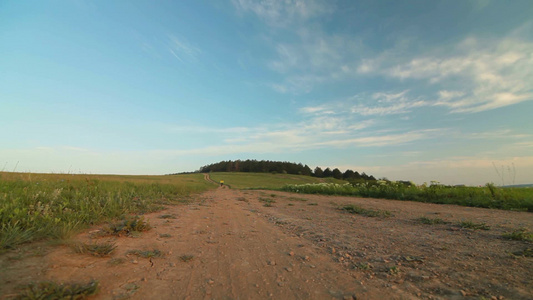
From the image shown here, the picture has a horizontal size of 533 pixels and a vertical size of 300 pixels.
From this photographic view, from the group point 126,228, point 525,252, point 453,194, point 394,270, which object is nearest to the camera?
point 394,270

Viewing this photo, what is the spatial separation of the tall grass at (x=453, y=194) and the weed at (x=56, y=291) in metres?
12.4

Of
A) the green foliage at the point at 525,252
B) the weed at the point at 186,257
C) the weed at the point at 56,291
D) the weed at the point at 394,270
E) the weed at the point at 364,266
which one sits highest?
the green foliage at the point at 525,252

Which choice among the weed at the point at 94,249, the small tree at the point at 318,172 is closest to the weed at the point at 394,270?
the weed at the point at 94,249

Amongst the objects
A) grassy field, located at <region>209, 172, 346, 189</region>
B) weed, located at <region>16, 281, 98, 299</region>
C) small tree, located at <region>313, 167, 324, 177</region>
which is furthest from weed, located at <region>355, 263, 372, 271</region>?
small tree, located at <region>313, 167, 324, 177</region>

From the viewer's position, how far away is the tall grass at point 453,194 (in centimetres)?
927

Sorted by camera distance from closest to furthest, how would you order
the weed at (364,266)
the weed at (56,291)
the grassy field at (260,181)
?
the weed at (56,291) → the weed at (364,266) → the grassy field at (260,181)

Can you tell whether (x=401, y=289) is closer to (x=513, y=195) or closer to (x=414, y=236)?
(x=414, y=236)

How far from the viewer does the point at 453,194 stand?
1186 cm

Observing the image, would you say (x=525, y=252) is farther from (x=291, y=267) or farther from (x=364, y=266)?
(x=291, y=267)

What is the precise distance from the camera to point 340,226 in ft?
18.7

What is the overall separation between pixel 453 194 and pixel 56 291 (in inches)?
592

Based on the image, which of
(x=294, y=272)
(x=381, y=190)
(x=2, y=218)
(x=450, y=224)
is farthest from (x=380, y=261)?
(x=381, y=190)

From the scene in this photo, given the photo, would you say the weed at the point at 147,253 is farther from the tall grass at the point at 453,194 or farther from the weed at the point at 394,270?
the tall grass at the point at 453,194

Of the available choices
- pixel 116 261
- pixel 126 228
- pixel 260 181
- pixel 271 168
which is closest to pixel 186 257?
pixel 116 261
